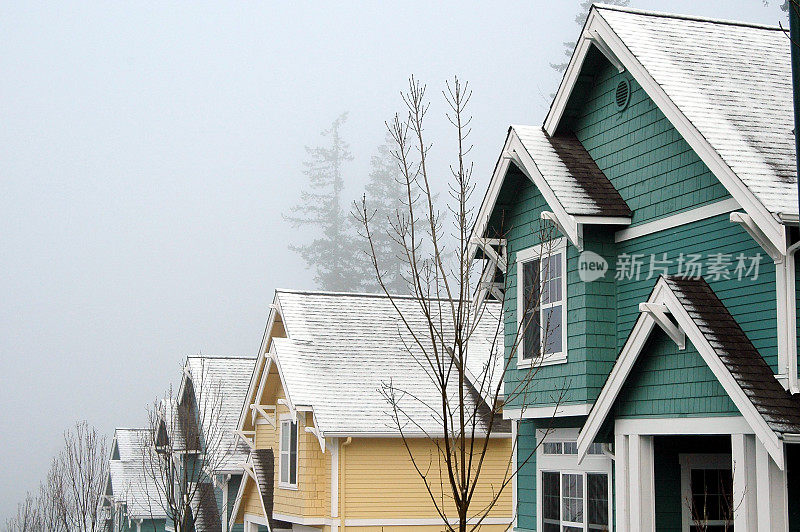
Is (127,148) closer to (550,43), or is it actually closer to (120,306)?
(120,306)

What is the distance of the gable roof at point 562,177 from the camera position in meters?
16.4

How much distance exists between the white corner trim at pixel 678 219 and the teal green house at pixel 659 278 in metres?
0.03

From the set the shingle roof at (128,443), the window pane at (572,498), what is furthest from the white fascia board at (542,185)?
the shingle roof at (128,443)

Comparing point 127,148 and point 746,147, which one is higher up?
point 127,148

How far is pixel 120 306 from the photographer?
12838 centimetres

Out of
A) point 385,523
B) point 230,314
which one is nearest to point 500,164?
point 385,523

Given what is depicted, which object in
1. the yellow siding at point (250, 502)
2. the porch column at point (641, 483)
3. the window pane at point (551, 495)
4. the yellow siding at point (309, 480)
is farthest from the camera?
the yellow siding at point (250, 502)

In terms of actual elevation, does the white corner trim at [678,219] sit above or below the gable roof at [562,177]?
below

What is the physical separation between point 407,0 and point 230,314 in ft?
232

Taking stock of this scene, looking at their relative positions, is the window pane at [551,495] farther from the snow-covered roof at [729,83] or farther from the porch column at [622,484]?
the snow-covered roof at [729,83]

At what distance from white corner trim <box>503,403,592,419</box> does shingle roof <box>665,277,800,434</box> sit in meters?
2.60

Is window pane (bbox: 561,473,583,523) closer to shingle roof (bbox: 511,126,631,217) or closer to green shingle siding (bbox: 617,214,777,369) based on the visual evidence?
green shingle siding (bbox: 617,214,777,369)

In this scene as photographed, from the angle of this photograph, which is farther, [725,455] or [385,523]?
[385,523]

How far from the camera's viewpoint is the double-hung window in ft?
84.9
